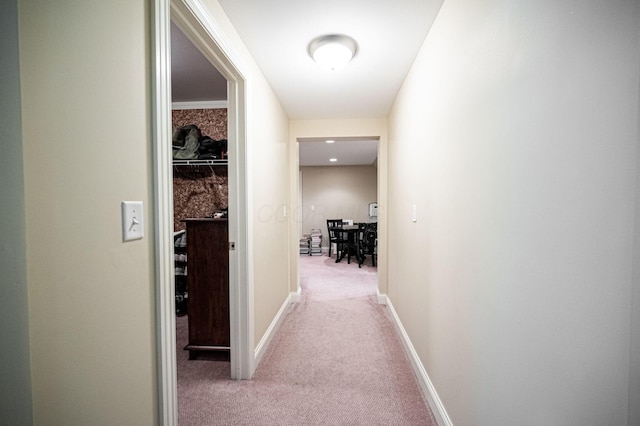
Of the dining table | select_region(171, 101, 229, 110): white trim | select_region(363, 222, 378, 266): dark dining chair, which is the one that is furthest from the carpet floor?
the dining table

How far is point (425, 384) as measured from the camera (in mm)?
1705

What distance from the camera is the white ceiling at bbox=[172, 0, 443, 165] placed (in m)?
1.50

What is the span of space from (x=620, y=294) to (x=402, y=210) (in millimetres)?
2000

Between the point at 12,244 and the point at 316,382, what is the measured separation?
1789 millimetres

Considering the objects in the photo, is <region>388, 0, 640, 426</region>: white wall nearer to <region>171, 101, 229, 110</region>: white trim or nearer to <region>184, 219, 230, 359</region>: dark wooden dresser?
<region>184, 219, 230, 359</region>: dark wooden dresser

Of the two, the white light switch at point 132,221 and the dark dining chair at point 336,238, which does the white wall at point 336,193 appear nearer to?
the dark dining chair at point 336,238

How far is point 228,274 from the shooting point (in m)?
2.06

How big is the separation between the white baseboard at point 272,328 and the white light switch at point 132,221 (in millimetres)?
1517

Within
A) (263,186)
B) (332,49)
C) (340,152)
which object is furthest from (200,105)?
(340,152)

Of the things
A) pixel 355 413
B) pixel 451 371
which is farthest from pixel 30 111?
pixel 355 413

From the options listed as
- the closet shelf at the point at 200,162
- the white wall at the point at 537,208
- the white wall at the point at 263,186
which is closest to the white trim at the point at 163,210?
the white wall at the point at 263,186

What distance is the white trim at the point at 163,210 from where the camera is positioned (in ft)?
3.04

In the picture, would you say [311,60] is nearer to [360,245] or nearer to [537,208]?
[537,208]

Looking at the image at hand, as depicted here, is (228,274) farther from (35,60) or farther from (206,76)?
(206,76)
